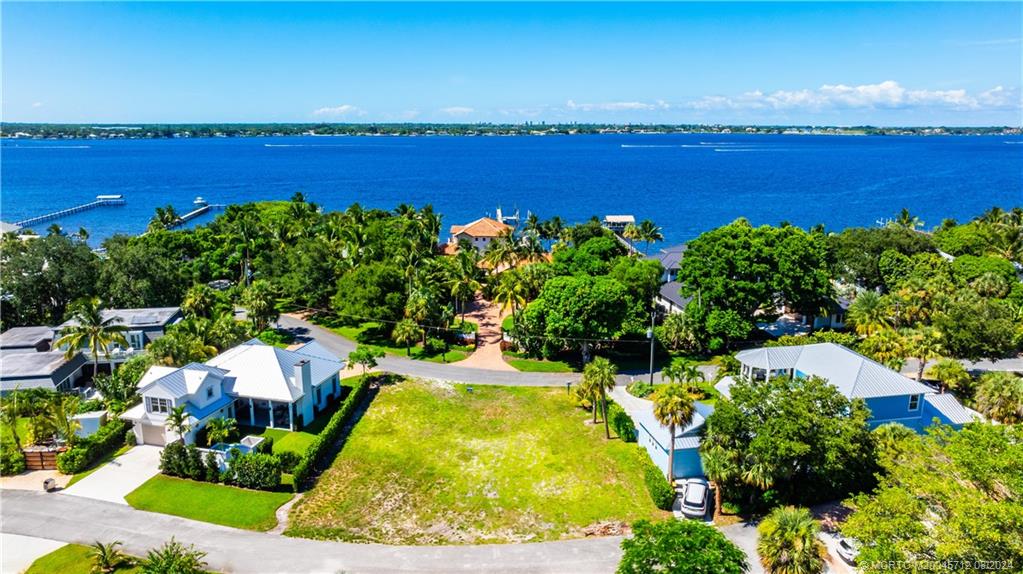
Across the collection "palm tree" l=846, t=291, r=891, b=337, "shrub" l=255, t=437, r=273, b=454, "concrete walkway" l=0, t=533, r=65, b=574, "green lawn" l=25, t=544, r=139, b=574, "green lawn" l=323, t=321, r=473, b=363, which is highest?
"palm tree" l=846, t=291, r=891, b=337

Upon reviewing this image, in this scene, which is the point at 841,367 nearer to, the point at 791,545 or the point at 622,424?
the point at 622,424

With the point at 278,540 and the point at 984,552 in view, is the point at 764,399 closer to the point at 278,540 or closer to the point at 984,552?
the point at 984,552

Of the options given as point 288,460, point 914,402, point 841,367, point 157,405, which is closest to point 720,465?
point 841,367

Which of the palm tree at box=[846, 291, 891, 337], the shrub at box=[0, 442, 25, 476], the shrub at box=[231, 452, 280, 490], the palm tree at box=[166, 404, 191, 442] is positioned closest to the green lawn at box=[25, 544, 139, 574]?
the shrub at box=[231, 452, 280, 490]

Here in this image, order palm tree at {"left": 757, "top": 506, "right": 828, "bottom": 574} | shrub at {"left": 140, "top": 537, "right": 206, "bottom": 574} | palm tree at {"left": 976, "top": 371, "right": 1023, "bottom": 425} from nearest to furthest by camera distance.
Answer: shrub at {"left": 140, "top": 537, "right": 206, "bottom": 574}, palm tree at {"left": 757, "top": 506, "right": 828, "bottom": 574}, palm tree at {"left": 976, "top": 371, "right": 1023, "bottom": 425}

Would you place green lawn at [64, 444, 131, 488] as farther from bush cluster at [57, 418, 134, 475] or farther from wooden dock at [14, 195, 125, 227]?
wooden dock at [14, 195, 125, 227]

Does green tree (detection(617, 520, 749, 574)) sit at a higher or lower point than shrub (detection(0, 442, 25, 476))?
higher

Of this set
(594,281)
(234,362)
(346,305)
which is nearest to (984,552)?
(594,281)
